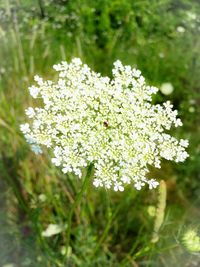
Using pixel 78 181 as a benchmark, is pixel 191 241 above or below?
below

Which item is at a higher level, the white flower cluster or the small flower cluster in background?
the white flower cluster

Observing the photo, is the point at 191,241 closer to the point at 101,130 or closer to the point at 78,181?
the point at 101,130

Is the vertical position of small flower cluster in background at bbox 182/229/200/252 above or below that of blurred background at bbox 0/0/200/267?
below

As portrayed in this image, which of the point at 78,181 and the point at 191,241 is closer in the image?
the point at 191,241

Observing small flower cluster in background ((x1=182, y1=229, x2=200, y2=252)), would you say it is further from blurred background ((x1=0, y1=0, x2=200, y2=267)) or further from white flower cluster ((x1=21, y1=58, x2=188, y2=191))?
white flower cluster ((x1=21, y1=58, x2=188, y2=191))

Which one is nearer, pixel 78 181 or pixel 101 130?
pixel 101 130

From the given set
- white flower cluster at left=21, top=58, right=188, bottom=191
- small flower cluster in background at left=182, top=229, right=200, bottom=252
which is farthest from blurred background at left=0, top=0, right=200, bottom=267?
white flower cluster at left=21, top=58, right=188, bottom=191

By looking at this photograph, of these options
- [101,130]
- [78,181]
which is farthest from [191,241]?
[78,181]

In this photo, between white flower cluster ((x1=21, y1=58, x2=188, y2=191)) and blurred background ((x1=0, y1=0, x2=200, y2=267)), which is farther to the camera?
blurred background ((x1=0, y1=0, x2=200, y2=267))
